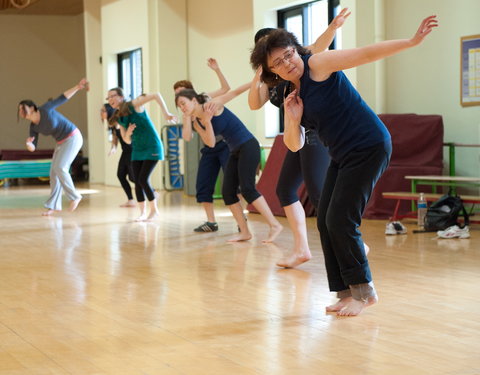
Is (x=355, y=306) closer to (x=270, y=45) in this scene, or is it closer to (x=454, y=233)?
(x=270, y=45)

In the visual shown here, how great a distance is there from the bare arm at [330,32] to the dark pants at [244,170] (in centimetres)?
199

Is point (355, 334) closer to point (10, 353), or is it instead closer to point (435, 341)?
point (435, 341)

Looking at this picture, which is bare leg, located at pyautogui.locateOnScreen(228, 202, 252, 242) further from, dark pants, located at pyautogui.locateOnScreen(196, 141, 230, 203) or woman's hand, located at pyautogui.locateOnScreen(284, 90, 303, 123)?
woman's hand, located at pyautogui.locateOnScreen(284, 90, 303, 123)

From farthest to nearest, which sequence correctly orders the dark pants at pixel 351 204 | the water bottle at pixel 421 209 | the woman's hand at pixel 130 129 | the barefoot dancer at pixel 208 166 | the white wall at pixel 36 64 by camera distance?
the white wall at pixel 36 64
the woman's hand at pixel 130 129
the water bottle at pixel 421 209
the barefoot dancer at pixel 208 166
the dark pants at pixel 351 204

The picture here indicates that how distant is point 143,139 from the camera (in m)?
7.81

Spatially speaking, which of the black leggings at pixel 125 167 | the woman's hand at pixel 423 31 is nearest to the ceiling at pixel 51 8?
the black leggings at pixel 125 167

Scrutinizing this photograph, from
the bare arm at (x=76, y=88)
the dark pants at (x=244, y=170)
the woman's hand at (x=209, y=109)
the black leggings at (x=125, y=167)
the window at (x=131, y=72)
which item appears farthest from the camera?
the window at (x=131, y=72)

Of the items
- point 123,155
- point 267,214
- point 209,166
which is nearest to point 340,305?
point 267,214

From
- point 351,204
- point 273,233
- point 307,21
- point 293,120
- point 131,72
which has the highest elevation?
point 307,21

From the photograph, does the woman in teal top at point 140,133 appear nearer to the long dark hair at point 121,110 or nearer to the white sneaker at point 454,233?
the long dark hair at point 121,110

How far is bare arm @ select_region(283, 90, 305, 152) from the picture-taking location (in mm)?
3346

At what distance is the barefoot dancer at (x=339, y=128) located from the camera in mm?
3285

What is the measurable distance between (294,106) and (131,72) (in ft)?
38.8

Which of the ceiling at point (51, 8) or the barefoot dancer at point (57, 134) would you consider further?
the ceiling at point (51, 8)
